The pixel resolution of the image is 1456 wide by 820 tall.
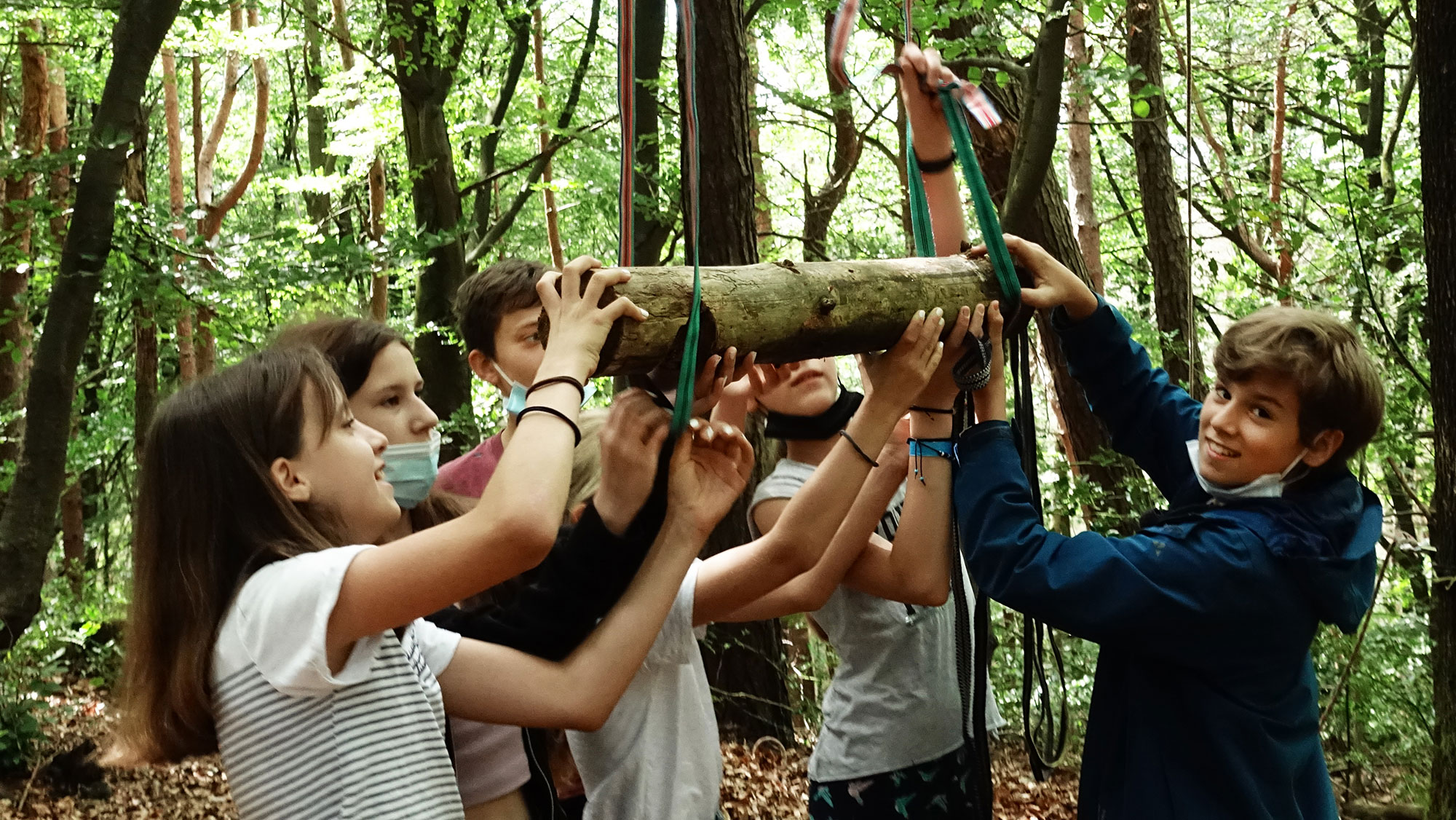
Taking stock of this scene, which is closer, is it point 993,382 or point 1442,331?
point 993,382

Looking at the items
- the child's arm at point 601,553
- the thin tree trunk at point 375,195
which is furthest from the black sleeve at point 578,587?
the thin tree trunk at point 375,195

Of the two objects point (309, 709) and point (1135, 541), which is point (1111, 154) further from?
point (309, 709)

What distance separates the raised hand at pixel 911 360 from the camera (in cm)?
194

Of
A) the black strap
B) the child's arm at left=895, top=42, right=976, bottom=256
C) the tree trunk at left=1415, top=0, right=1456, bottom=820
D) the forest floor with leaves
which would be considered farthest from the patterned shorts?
the forest floor with leaves

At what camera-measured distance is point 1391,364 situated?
220 inches

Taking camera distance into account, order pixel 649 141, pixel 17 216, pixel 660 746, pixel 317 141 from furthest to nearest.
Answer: pixel 317 141, pixel 17 216, pixel 649 141, pixel 660 746

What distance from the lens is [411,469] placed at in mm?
2092

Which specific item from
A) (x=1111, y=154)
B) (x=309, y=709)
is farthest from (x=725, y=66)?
(x=1111, y=154)

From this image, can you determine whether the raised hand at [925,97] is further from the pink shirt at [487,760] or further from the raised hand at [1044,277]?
the pink shirt at [487,760]

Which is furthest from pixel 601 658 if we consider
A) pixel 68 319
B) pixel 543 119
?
pixel 543 119

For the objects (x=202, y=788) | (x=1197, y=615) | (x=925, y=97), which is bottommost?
(x=202, y=788)

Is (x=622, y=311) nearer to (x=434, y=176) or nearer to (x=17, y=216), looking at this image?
(x=434, y=176)

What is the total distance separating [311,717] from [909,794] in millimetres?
1287

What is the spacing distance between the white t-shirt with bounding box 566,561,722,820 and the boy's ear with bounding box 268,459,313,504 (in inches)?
26.2
